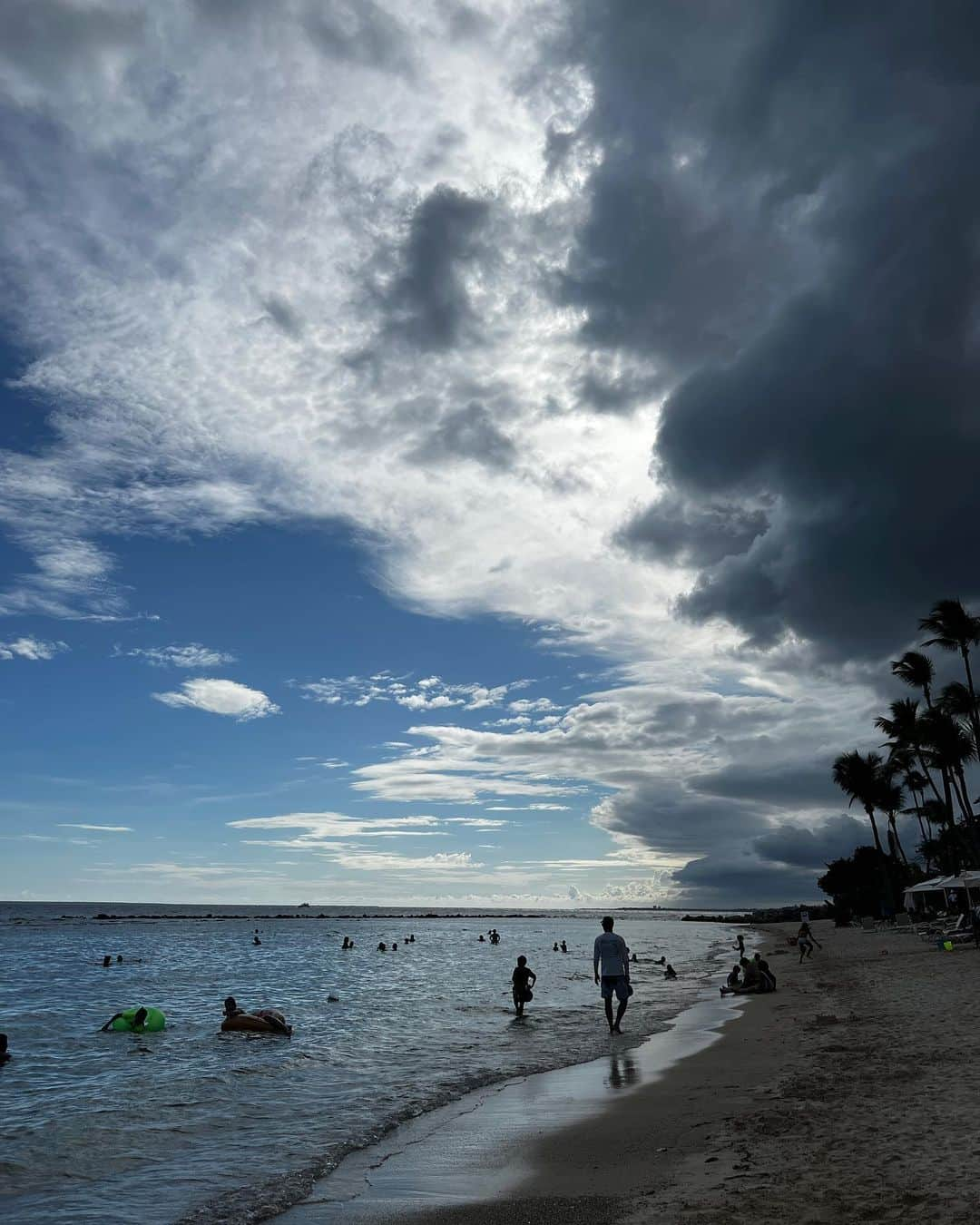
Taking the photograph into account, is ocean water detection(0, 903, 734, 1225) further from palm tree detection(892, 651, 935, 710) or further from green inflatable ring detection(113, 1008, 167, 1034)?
palm tree detection(892, 651, 935, 710)

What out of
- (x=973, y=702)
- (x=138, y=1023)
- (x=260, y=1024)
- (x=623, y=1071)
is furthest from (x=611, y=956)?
(x=973, y=702)

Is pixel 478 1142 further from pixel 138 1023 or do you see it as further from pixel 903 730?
pixel 903 730

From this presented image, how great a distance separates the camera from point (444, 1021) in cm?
2312

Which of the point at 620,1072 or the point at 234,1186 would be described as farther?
the point at 620,1072

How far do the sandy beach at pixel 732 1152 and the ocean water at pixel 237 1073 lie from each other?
3.96ft

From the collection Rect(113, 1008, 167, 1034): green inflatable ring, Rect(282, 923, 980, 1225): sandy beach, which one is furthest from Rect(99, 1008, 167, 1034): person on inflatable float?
Rect(282, 923, 980, 1225): sandy beach

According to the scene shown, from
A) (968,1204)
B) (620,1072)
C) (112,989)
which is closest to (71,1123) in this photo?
(620,1072)

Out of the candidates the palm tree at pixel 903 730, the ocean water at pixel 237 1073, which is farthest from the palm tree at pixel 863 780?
the ocean water at pixel 237 1073

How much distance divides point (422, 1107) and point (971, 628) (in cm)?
4886

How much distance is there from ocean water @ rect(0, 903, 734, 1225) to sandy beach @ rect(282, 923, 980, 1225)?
47.5 inches

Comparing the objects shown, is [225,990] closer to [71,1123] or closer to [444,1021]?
[444,1021]

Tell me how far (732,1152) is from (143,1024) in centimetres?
1926

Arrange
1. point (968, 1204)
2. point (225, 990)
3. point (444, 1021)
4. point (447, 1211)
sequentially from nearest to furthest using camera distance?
point (968, 1204) < point (447, 1211) < point (444, 1021) < point (225, 990)

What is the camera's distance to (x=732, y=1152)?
7348 mm
